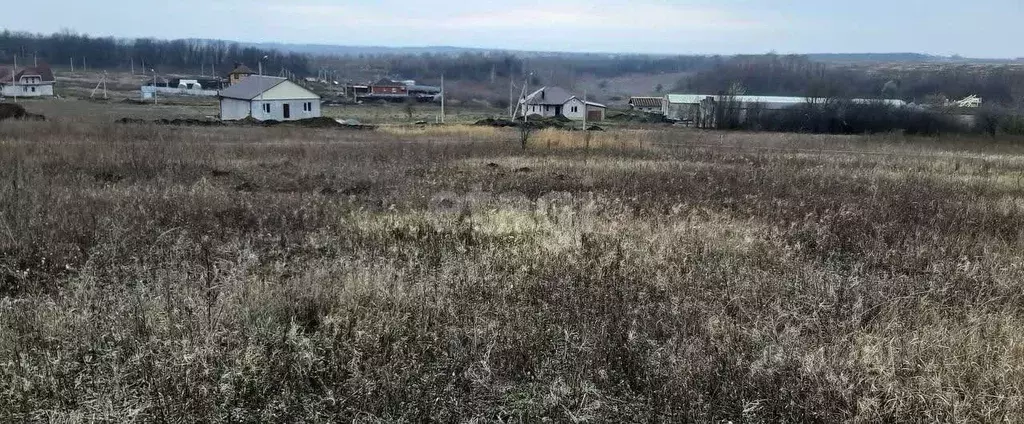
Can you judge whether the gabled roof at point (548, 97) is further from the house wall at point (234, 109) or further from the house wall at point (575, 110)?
the house wall at point (234, 109)

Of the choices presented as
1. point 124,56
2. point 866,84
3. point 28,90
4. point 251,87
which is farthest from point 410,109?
point 124,56

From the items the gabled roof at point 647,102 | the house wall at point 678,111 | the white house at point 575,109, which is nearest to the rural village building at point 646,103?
the gabled roof at point 647,102

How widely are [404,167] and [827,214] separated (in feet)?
33.5

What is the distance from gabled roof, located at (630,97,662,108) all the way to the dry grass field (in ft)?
279

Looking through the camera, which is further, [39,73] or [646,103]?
[646,103]

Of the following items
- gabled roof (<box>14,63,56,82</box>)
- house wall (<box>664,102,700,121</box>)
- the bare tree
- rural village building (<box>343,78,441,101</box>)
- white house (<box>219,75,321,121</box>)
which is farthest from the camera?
rural village building (<box>343,78,441,101</box>)

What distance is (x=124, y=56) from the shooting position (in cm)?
14212

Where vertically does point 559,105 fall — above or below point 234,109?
above

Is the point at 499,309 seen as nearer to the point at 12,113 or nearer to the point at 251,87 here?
the point at 12,113

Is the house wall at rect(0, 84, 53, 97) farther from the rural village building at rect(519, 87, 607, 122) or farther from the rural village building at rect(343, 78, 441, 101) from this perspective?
the rural village building at rect(519, 87, 607, 122)

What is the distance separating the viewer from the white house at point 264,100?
48.9m

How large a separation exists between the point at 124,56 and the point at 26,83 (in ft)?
229

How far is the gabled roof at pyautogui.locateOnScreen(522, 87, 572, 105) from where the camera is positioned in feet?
242

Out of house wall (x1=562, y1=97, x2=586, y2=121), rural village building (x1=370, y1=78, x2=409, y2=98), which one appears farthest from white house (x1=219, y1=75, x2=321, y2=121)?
rural village building (x1=370, y1=78, x2=409, y2=98)
